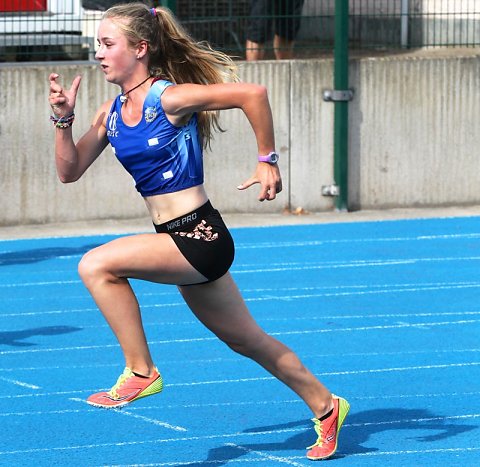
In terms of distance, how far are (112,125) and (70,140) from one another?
0.19 metres

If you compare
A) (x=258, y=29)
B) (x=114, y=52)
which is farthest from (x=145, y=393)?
(x=258, y=29)

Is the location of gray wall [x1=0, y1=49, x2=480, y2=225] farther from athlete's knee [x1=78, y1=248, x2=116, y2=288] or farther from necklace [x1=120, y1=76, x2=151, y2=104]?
athlete's knee [x1=78, y1=248, x2=116, y2=288]

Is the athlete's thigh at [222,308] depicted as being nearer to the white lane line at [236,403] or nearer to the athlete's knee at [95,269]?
the athlete's knee at [95,269]

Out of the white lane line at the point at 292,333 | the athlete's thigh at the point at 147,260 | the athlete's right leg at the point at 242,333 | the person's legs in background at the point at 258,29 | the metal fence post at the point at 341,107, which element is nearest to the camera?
the athlete's thigh at the point at 147,260

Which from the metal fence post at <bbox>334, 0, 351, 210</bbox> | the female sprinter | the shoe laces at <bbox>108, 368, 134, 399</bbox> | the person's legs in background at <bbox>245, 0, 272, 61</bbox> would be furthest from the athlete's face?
the person's legs in background at <bbox>245, 0, 272, 61</bbox>

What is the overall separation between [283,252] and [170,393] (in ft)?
15.7

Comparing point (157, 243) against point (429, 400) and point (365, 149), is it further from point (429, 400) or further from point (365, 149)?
point (365, 149)

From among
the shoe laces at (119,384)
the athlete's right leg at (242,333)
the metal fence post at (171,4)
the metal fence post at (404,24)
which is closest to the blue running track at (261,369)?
the athlete's right leg at (242,333)

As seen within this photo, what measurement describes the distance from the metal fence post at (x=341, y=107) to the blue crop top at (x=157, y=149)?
343 inches

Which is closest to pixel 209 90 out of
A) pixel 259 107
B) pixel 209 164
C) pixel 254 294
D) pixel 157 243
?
pixel 259 107

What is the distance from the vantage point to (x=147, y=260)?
5.46 meters

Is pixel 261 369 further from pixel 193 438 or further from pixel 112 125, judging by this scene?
pixel 112 125

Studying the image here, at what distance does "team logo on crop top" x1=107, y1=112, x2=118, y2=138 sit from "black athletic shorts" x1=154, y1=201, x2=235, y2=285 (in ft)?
1.44

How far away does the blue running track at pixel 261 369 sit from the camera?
21.0ft
